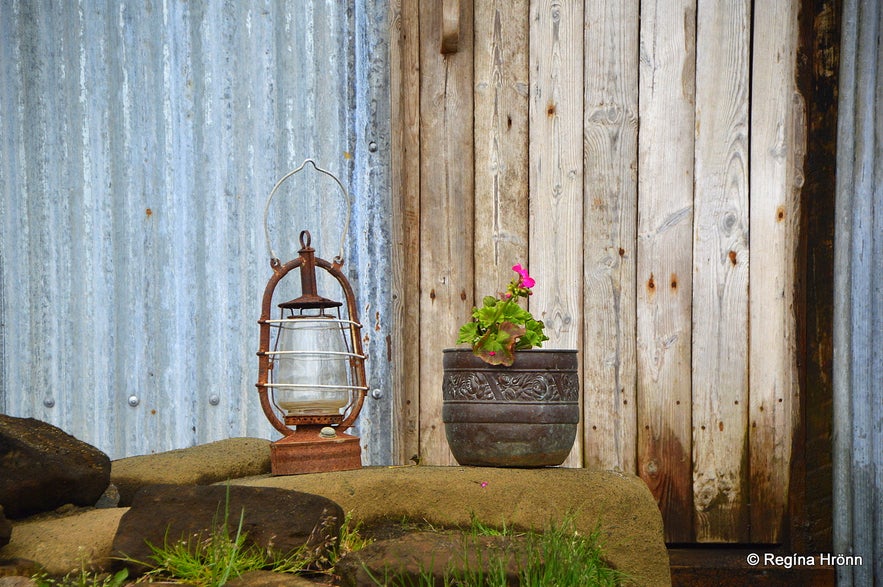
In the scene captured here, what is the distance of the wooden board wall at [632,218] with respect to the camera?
11.6 ft

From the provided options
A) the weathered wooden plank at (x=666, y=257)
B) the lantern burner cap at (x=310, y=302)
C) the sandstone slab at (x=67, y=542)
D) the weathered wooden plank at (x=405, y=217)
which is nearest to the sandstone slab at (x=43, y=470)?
the sandstone slab at (x=67, y=542)

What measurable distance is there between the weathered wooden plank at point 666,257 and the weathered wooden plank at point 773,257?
0.25m

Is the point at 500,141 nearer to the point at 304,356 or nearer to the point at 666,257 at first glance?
the point at 666,257

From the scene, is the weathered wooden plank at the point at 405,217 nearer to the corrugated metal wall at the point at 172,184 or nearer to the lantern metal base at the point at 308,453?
the corrugated metal wall at the point at 172,184

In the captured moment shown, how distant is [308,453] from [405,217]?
1.20m

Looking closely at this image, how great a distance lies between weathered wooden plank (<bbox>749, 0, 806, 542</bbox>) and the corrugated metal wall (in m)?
1.46

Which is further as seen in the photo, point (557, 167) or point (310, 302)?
point (557, 167)

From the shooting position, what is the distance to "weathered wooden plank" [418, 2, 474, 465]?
3.68m

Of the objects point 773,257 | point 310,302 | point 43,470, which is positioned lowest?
point 43,470

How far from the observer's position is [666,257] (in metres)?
3.58

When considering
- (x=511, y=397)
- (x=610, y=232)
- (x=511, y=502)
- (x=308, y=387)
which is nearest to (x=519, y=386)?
(x=511, y=397)

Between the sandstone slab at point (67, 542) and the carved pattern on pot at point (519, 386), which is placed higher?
the carved pattern on pot at point (519, 386)

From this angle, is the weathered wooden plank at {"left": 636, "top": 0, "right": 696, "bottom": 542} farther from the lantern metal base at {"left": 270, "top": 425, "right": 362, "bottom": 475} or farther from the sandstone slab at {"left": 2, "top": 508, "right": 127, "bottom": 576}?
the sandstone slab at {"left": 2, "top": 508, "right": 127, "bottom": 576}

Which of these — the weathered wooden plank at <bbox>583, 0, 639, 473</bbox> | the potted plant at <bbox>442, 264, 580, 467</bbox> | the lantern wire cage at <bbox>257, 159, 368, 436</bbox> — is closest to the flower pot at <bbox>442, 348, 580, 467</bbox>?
the potted plant at <bbox>442, 264, 580, 467</bbox>
